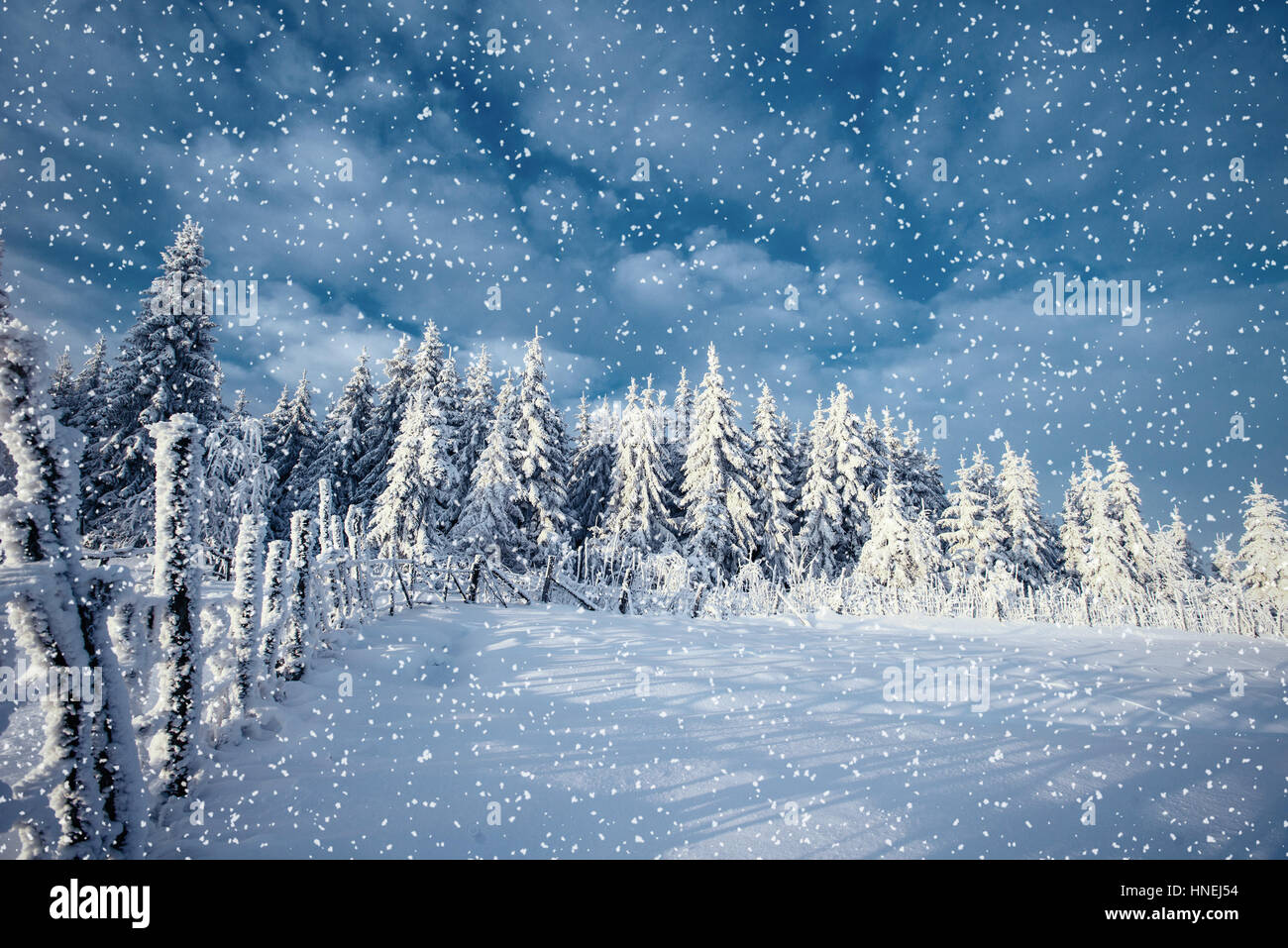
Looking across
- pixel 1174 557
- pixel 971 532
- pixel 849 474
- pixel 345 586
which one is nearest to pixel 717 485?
pixel 849 474

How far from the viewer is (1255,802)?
14.0 ft

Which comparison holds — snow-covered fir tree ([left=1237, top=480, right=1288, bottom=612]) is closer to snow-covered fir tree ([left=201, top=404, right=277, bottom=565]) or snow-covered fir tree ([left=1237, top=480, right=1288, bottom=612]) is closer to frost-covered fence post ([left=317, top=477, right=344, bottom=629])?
frost-covered fence post ([left=317, top=477, right=344, bottom=629])

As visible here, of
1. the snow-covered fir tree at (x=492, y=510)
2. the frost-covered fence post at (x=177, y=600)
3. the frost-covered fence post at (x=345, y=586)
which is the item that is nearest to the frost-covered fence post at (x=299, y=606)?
the frost-covered fence post at (x=345, y=586)

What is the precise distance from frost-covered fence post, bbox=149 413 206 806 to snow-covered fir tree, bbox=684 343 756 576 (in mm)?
22157

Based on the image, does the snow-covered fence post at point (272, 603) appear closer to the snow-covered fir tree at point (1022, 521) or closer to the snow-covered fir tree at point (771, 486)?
the snow-covered fir tree at point (771, 486)

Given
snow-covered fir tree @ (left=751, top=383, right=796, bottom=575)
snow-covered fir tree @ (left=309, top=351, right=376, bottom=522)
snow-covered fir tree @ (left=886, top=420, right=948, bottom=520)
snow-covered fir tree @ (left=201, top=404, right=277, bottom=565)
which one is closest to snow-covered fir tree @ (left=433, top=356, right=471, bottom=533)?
snow-covered fir tree @ (left=309, top=351, right=376, bottom=522)

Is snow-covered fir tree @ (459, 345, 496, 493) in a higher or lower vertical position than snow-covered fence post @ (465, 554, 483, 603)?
higher

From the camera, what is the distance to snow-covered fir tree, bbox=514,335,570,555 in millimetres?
25766

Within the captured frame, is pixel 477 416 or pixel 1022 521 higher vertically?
pixel 477 416

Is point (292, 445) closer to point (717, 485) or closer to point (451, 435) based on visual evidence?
point (451, 435)

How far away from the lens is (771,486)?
2820 centimetres

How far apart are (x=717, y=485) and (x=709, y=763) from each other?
22.1m
